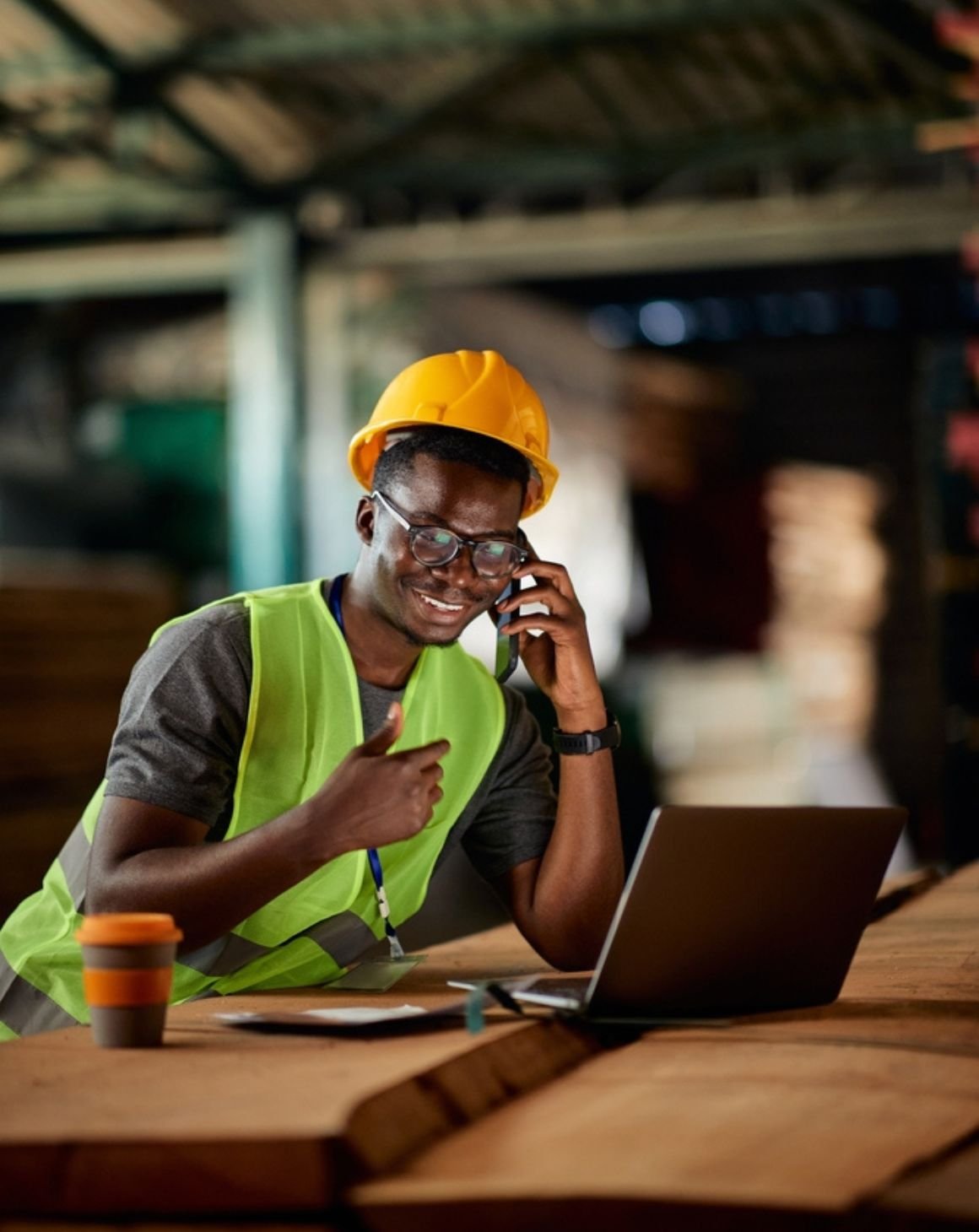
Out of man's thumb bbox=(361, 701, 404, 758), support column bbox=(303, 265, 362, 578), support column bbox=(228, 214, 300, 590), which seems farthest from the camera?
support column bbox=(303, 265, 362, 578)

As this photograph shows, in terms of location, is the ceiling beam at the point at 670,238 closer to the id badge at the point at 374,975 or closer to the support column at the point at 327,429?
the support column at the point at 327,429

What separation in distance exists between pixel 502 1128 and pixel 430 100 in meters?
9.14

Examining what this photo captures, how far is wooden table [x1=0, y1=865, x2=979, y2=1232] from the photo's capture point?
1520 millimetres

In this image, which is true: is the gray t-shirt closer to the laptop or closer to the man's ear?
the man's ear

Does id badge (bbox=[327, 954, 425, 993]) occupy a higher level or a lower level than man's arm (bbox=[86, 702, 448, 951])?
lower

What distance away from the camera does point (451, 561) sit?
115 inches

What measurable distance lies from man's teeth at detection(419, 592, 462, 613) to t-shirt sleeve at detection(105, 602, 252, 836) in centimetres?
30

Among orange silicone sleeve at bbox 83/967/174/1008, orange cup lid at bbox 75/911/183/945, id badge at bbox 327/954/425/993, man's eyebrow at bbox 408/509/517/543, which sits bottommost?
id badge at bbox 327/954/425/993

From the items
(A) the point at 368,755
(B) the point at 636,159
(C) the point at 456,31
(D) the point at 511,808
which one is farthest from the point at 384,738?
(B) the point at 636,159

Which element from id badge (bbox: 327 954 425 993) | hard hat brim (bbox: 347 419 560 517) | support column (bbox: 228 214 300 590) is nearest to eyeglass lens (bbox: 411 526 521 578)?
hard hat brim (bbox: 347 419 560 517)

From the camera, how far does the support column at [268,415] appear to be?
11.0 metres

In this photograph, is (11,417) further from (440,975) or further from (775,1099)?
(775,1099)

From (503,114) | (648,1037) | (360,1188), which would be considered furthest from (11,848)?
(360,1188)

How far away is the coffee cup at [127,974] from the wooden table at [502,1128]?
38 millimetres
